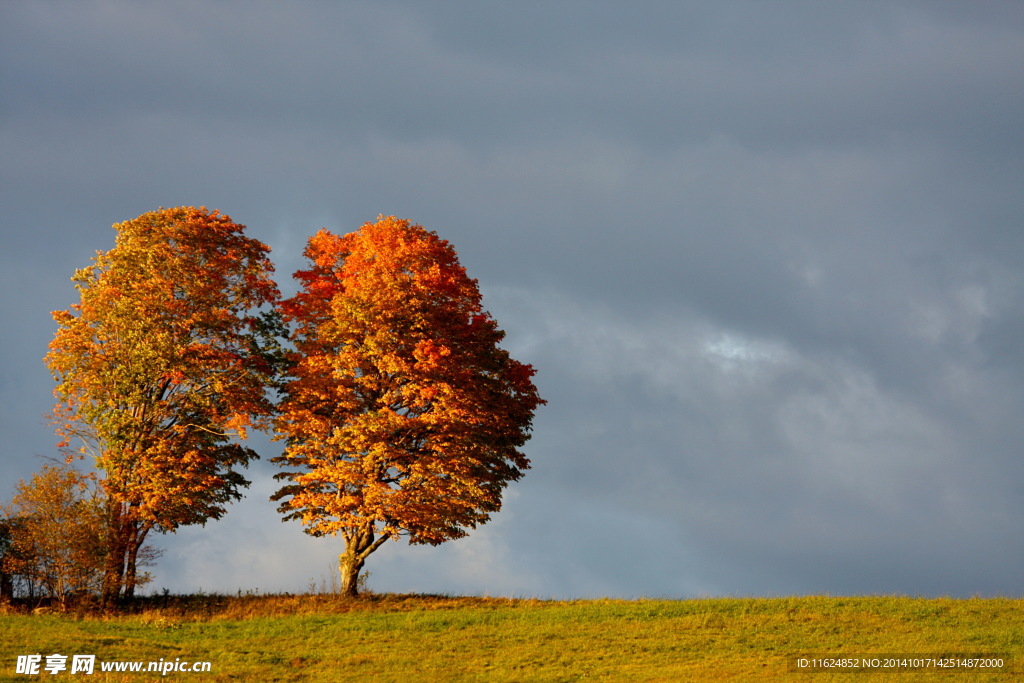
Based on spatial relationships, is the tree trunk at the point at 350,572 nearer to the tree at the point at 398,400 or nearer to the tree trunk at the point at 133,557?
the tree at the point at 398,400

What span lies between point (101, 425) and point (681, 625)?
2603 centimetres

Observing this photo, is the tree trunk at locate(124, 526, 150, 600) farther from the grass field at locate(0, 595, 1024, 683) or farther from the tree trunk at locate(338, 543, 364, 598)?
the tree trunk at locate(338, 543, 364, 598)

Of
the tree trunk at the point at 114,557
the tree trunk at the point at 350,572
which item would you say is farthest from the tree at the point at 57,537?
the tree trunk at the point at 350,572

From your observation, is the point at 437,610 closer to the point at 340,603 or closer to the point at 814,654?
the point at 340,603

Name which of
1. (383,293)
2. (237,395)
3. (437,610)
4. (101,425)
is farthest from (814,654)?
(101,425)

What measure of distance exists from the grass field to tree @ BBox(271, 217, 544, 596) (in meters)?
4.10

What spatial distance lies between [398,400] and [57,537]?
15166mm

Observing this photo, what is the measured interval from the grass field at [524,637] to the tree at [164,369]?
489 cm

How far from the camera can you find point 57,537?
41219 millimetres

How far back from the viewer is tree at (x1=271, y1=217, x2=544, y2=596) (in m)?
42.2

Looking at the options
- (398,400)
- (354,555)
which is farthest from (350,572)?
(398,400)

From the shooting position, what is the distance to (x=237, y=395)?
44188 millimetres

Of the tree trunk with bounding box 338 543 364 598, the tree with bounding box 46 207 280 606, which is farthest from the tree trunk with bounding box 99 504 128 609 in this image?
the tree trunk with bounding box 338 543 364 598

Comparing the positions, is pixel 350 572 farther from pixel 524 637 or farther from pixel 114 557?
pixel 524 637
